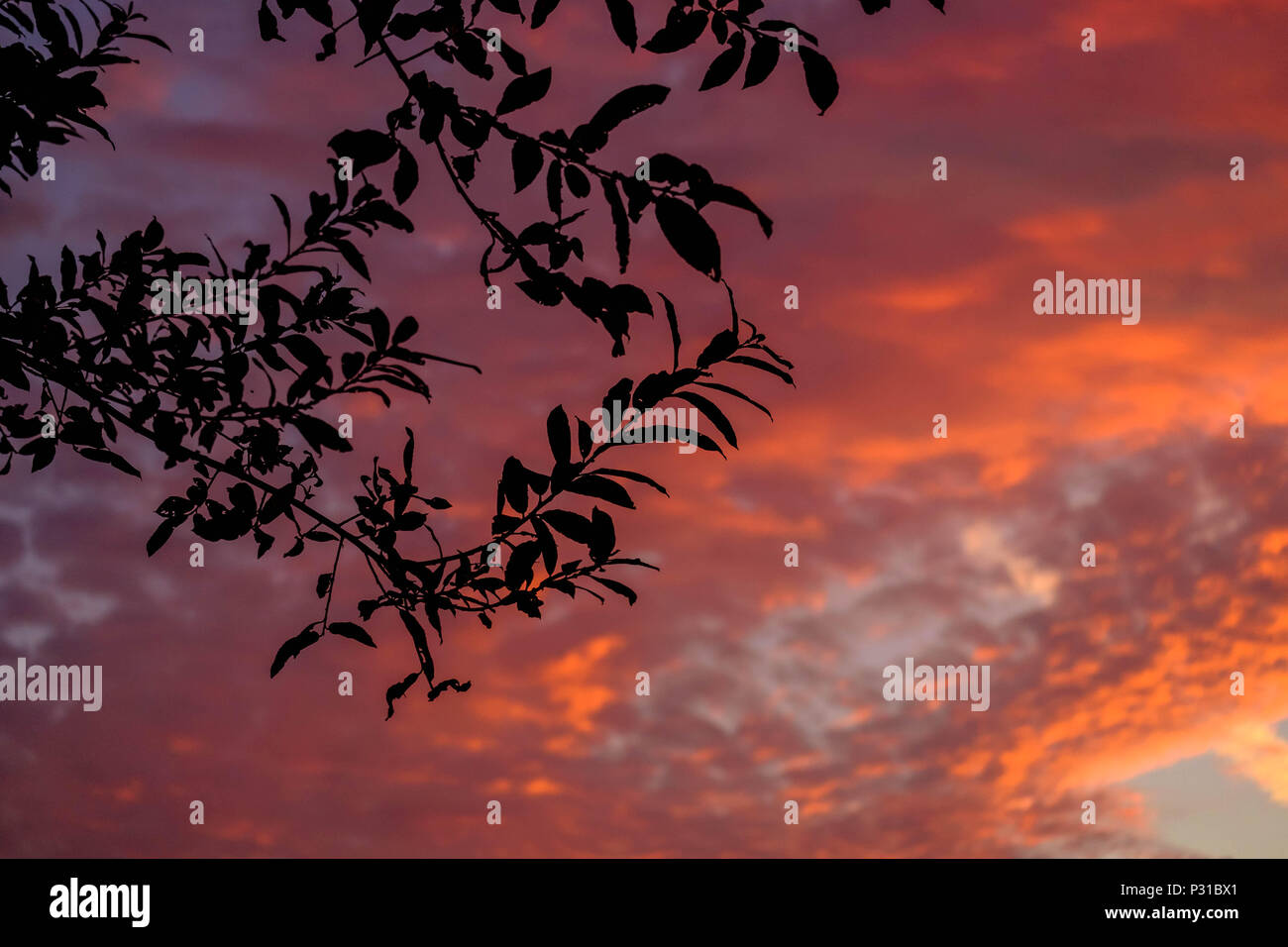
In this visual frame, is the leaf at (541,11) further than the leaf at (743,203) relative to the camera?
Yes

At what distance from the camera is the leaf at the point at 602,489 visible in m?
2.61

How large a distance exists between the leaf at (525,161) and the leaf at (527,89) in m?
0.09

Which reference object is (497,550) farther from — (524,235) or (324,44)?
(324,44)

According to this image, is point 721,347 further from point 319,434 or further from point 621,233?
point 319,434

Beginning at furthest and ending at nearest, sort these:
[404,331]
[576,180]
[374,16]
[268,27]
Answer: [404,331] < [268,27] < [374,16] < [576,180]

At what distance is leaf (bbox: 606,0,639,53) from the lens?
2.40 metres

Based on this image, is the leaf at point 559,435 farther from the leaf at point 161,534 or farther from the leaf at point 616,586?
the leaf at point 161,534

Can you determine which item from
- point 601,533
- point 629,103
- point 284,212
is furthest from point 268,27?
point 601,533

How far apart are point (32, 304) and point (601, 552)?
2.71 metres

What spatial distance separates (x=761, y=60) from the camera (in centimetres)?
243

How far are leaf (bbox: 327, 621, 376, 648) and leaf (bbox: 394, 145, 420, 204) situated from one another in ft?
4.86

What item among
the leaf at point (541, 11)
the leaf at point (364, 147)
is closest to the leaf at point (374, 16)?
the leaf at point (364, 147)

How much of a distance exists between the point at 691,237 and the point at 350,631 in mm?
2124
